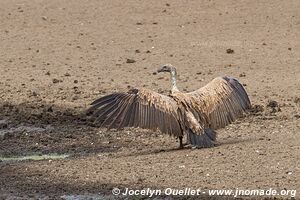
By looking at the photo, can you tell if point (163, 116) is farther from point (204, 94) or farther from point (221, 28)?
point (221, 28)

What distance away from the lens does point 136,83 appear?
1408 centimetres

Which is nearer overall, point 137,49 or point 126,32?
point 137,49

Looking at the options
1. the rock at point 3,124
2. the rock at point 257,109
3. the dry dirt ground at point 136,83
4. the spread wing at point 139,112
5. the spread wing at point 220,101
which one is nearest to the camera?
the dry dirt ground at point 136,83

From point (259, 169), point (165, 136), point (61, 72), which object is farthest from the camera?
point (61, 72)

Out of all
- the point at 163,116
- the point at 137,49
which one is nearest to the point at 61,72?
the point at 137,49

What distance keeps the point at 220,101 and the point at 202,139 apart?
0.51 m

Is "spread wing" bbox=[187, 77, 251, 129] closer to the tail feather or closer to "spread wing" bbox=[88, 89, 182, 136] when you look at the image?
the tail feather

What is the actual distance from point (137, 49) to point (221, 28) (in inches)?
75.1

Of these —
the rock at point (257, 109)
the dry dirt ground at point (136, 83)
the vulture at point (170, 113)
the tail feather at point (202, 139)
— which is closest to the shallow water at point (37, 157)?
the dry dirt ground at point (136, 83)

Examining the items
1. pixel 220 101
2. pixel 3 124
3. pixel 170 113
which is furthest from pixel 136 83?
pixel 170 113

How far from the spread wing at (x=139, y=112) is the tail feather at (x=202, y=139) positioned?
0.12 m

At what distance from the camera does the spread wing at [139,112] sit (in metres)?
9.94

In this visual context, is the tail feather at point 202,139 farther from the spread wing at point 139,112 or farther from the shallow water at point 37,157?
the shallow water at point 37,157

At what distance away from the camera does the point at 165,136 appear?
11125mm
